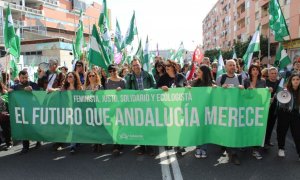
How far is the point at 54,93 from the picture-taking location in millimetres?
5992

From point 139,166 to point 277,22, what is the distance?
24.5ft

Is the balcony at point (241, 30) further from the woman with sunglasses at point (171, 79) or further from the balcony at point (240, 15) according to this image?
the woman with sunglasses at point (171, 79)

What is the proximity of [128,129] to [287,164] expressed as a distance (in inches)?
114

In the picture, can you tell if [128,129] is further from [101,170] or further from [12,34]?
[12,34]

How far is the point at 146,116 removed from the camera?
561 centimetres

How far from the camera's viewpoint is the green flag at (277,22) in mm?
9820

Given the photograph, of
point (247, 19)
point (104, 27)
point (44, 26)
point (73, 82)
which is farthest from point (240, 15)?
point (73, 82)

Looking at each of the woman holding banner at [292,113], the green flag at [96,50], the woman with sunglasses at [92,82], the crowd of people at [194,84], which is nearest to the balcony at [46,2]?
the crowd of people at [194,84]

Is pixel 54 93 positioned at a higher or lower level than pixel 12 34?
lower

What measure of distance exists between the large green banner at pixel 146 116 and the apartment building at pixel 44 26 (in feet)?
122

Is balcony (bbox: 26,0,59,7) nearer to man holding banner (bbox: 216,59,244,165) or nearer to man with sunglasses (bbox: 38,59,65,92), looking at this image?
man with sunglasses (bbox: 38,59,65,92)

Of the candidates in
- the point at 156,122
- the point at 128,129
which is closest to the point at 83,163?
the point at 128,129

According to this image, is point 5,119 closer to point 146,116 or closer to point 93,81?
point 93,81

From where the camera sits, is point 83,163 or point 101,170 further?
point 83,163
